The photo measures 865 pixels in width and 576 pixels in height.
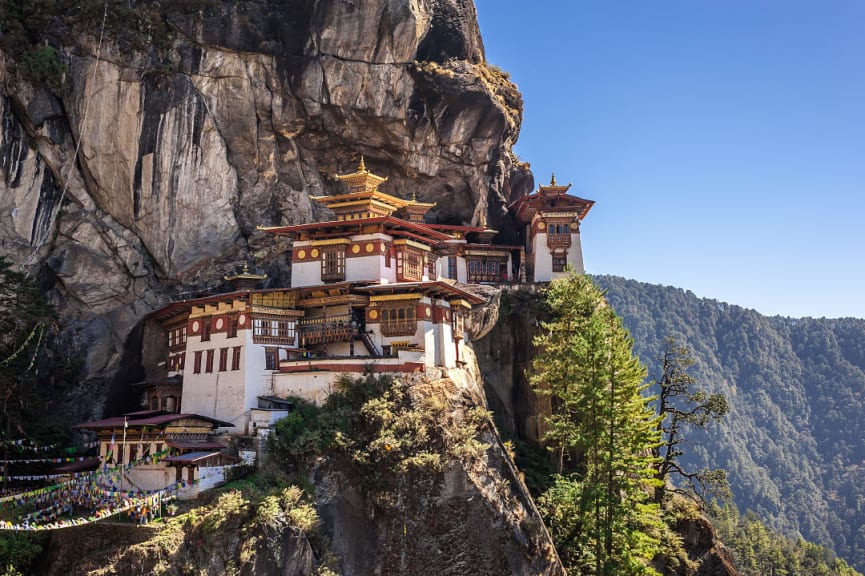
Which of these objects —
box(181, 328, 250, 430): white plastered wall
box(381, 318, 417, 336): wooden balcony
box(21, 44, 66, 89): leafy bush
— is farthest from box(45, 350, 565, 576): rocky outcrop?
box(21, 44, 66, 89): leafy bush

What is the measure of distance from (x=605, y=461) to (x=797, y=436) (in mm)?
167993

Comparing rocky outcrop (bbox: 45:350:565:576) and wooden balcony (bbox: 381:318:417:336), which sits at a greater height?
wooden balcony (bbox: 381:318:417:336)

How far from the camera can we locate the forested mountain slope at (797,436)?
156m

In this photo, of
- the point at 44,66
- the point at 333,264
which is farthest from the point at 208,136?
the point at 333,264

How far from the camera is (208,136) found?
47.8 metres

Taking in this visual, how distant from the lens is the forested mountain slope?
156000 mm

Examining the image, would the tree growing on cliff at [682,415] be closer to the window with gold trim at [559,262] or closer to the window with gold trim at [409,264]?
the window with gold trim at [559,262]

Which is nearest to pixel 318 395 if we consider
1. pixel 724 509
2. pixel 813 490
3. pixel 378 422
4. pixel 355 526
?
pixel 378 422

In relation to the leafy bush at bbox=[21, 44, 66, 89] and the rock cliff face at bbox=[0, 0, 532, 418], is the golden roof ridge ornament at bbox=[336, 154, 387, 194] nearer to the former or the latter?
the rock cliff face at bbox=[0, 0, 532, 418]

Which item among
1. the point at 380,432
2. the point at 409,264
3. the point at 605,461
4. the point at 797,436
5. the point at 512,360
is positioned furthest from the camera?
the point at 797,436

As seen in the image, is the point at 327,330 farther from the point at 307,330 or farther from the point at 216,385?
the point at 216,385

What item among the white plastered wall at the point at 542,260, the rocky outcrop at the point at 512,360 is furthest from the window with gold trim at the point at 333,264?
the white plastered wall at the point at 542,260

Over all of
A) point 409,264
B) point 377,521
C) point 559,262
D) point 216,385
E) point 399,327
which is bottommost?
point 377,521

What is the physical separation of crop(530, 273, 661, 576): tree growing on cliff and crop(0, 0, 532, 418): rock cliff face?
840 inches
